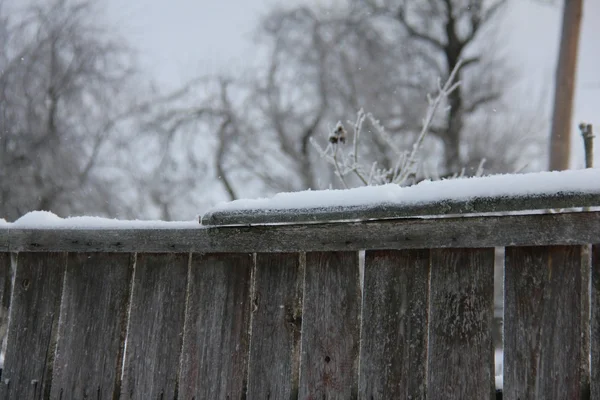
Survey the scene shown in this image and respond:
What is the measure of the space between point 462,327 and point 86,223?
1.51m

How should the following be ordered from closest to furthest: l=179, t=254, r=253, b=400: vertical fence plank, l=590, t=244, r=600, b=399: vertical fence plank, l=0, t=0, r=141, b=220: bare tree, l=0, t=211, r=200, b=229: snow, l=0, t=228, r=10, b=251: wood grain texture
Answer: l=590, t=244, r=600, b=399: vertical fence plank < l=179, t=254, r=253, b=400: vertical fence plank < l=0, t=211, r=200, b=229: snow < l=0, t=228, r=10, b=251: wood grain texture < l=0, t=0, r=141, b=220: bare tree

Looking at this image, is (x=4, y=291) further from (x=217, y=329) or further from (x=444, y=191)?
(x=444, y=191)

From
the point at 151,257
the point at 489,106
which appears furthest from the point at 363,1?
the point at 151,257

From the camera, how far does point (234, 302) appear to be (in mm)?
2229

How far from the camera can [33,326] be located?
8.29 feet

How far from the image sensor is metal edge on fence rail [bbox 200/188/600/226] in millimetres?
1695

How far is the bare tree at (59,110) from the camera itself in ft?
42.2

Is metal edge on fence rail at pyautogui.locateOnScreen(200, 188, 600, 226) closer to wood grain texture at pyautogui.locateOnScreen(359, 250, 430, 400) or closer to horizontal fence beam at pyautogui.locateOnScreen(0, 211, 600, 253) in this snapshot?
horizontal fence beam at pyautogui.locateOnScreen(0, 211, 600, 253)

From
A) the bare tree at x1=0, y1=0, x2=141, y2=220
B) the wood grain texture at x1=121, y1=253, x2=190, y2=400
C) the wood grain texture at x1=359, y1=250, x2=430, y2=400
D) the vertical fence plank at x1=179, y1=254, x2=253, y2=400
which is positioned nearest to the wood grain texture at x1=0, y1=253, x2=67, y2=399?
the wood grain texture at x1=121, y1=253, x2=190, y2=400

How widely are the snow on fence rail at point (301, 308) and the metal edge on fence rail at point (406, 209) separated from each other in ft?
0.05

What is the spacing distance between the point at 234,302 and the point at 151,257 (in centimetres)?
41

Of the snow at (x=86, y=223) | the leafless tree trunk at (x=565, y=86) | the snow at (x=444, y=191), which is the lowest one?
the snow at (x=86, y=223)

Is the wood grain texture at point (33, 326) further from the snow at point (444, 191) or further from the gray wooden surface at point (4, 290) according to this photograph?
the snow at point (444, 191)

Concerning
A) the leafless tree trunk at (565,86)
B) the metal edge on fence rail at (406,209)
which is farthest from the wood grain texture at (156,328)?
the leafless tree trunk at (565,86)
